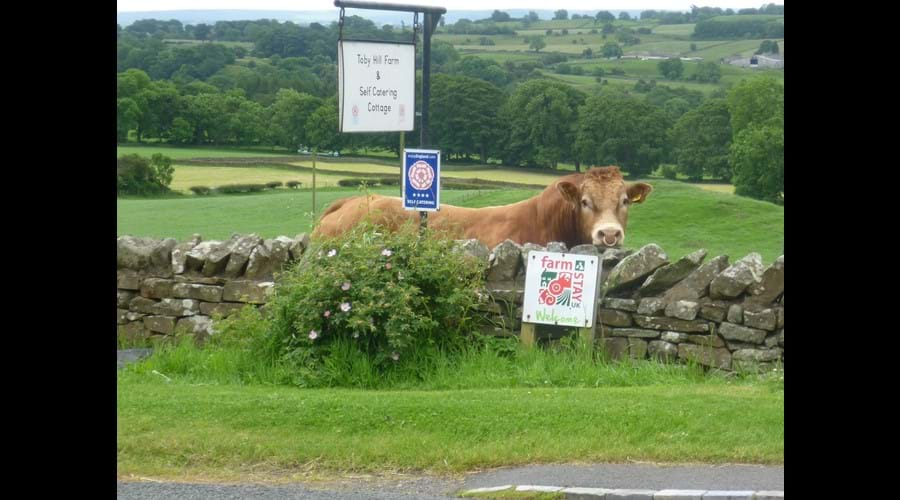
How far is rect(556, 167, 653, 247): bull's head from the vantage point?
38.8ft


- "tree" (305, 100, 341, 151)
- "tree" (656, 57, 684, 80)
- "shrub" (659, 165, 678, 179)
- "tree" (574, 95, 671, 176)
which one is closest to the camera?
"tree" (574, 95, 671, 176)

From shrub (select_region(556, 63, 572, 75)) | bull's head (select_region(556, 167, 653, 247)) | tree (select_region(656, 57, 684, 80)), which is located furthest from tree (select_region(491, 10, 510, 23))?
bull's head (select_region(556, 167, 653, 247))

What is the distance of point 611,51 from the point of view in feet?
76.9

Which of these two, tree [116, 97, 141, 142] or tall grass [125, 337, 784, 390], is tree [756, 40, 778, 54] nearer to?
tree [116, 97, 141, 142]

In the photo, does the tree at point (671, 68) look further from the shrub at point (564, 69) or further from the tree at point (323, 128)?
the tree at point (323, 128)

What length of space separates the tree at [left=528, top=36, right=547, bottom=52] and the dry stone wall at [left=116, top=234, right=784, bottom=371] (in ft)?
→ 44.6

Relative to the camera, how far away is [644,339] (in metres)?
10.5

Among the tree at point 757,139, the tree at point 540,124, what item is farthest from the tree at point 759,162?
the tree at point 540,124

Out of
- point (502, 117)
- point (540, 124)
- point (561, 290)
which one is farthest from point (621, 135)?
point (561, 290)

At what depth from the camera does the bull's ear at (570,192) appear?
12.1m

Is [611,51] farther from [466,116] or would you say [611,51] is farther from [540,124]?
[466,116]

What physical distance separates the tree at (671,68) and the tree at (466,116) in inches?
232

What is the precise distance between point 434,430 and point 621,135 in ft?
30.7

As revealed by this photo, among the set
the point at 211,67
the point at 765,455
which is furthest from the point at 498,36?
the point at 765,455
